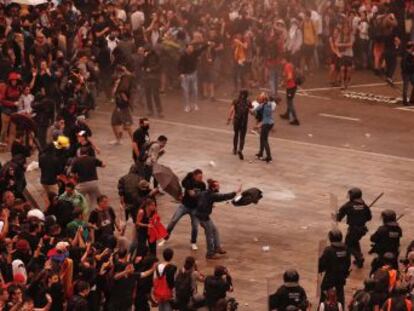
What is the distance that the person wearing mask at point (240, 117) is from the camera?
98.5ft

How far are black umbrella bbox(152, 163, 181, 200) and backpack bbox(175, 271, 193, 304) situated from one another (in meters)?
4.64

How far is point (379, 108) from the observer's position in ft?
118

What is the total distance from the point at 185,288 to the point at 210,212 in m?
4.13

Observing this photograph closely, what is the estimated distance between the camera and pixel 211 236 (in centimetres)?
2431

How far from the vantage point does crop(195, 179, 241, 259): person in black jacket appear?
24.0 meters

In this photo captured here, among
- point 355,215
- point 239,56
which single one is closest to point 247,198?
point 355,215

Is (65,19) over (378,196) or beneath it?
over

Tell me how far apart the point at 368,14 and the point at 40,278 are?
22.4m

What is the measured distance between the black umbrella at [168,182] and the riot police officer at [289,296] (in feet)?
18.9

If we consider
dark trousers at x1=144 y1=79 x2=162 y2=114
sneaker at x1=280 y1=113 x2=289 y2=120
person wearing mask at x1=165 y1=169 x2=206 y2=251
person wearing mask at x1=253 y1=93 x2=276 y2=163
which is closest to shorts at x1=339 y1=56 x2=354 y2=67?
sneaker at x1=280 y1=113 x2=289 y2=120

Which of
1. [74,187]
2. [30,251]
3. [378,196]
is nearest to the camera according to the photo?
[30,251]

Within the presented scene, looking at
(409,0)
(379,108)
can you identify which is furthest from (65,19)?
(409,0)

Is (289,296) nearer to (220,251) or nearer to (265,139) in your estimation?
(220,251)

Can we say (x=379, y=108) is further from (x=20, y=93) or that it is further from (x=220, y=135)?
(x=20, y=93)
